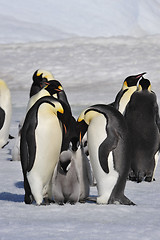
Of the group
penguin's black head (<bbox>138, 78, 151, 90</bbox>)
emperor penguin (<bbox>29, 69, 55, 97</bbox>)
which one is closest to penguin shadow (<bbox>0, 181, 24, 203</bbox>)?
penguin's black head (<bbox>138, 78, 151, 90</bbox>)

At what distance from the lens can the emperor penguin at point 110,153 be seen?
389 cm

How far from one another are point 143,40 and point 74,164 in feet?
52.8

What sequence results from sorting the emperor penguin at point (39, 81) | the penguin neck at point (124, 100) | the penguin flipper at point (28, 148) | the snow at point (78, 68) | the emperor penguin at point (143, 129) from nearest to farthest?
the snow at point (78, 68)
the penguin flipper at point (28, 148)
the emperor penguin at point (143, 129)
the penguin neck at point (124, 100)
the emperor penguin at point (39, 81)

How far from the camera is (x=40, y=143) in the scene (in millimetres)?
3832

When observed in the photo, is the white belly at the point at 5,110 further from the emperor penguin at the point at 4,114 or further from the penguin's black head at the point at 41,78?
the penguin's black head at the point at 41,78

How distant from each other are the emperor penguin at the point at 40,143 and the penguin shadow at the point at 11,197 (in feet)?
0.76

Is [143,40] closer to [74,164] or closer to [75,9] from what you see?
[75,9]

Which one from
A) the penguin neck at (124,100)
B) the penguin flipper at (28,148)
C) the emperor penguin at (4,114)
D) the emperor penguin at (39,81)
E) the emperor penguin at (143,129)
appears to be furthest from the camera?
the emperor penguin at (39,81)

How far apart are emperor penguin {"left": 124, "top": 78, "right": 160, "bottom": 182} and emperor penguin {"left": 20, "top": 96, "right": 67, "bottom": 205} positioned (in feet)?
4.43

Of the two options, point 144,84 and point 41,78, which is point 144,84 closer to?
point 144,84

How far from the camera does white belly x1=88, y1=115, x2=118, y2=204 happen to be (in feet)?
12.8

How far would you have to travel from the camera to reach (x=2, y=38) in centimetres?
2191

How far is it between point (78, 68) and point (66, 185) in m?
13.1

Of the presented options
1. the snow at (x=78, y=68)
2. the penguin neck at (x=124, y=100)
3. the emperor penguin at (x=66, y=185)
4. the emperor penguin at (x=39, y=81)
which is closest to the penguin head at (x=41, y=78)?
the emperor penguin at (x=39, y=81)
